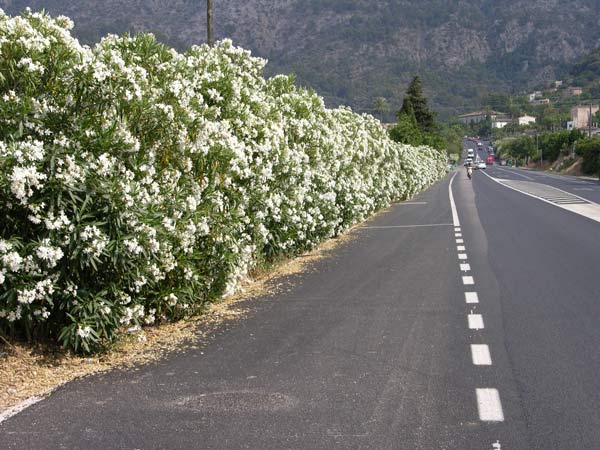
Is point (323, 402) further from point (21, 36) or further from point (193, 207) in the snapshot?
point (21, 36)

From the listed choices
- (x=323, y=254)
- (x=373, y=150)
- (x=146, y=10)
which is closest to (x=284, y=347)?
(x=323, y=254)

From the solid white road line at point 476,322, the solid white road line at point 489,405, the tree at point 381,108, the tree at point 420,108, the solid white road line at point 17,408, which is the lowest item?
the solid white road line at point 489,405

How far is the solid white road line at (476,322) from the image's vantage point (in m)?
8.23

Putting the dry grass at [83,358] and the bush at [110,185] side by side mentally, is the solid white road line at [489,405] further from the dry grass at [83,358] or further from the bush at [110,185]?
the bush at [110,185]

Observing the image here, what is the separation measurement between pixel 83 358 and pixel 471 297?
5.17m

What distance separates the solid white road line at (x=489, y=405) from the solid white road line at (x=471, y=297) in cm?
372

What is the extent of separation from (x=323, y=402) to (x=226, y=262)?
328 cm

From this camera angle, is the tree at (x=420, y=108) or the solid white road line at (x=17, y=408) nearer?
the solid white road line at (x=17, y=408)

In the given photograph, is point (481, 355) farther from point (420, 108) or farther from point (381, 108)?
point (381, 108)

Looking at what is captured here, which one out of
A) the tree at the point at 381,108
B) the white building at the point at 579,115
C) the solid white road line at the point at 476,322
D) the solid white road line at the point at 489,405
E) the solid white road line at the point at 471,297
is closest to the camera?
the solid white road line at the point at 489,405

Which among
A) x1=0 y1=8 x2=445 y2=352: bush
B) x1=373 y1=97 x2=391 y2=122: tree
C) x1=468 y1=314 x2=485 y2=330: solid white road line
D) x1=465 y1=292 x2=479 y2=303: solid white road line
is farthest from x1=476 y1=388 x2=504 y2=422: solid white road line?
x1=373 y1=97 x2=391 y2=122: tree

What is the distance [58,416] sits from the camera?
5531 mm

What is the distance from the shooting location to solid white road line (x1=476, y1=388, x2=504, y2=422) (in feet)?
17.9

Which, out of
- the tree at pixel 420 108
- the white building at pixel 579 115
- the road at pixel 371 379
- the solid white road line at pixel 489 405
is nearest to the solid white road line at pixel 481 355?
the road at pixel 371 379
